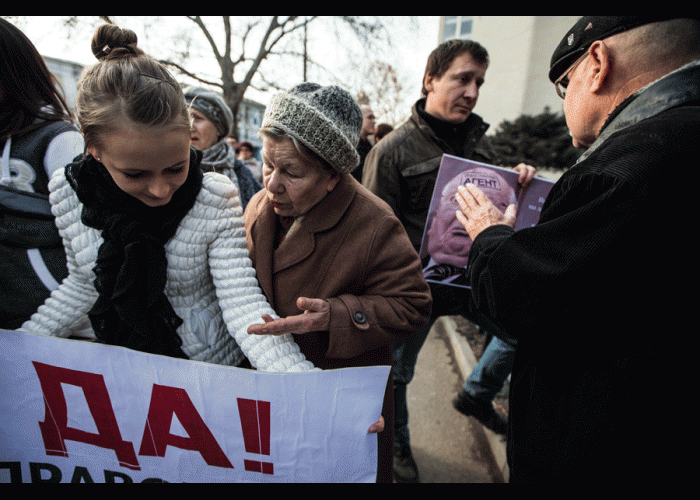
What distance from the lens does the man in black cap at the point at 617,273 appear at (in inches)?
33.0

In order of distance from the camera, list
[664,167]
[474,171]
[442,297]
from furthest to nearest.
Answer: [442,297] → [474,171] → [664,167]

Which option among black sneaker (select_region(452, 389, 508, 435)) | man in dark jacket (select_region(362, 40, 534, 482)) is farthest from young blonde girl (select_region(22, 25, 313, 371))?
black sneaker (select_region(452, 389, 508, 435))

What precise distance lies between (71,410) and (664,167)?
1.89 m

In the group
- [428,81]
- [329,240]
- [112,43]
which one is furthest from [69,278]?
[428,81]

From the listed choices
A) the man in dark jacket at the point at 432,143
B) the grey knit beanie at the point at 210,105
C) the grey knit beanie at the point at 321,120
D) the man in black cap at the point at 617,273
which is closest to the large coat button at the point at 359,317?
the man in black cap at the point at 617,273

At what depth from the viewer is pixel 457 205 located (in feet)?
6.22

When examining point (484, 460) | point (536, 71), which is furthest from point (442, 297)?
point (536, 71)

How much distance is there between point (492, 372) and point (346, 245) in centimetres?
187

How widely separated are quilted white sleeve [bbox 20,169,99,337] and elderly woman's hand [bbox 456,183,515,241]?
1377 millimetres

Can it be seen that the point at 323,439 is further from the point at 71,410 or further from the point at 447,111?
the point at 447,111

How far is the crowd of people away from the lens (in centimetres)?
88

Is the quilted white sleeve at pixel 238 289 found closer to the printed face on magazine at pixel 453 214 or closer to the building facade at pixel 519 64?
the printed face on magazine at pixel 453 214

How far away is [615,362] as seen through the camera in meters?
0.92

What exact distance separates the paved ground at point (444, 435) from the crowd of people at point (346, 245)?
1338 millimetres
